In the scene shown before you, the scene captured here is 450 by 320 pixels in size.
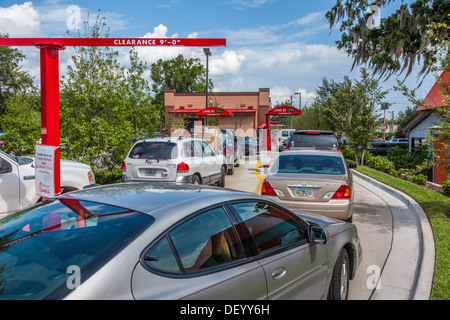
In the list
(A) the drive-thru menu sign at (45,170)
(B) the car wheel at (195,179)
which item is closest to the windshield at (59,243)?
(A) the drive-thru menu sign at (45,170)

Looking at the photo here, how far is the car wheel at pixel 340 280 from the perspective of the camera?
153 inches

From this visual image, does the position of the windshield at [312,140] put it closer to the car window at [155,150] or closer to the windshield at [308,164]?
the car window at [155,150]

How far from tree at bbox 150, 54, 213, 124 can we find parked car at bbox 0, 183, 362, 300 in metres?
71.4

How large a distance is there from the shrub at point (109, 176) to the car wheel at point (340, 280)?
9637 millimetres

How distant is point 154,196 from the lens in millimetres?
2945

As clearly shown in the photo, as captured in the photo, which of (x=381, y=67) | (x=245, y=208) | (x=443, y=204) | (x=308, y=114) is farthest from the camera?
(x=308, y=114)

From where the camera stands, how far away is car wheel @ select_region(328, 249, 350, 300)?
3883 mm

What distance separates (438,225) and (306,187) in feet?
8.61

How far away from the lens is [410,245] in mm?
6520

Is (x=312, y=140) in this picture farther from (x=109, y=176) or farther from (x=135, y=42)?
(x=135, y=42)
